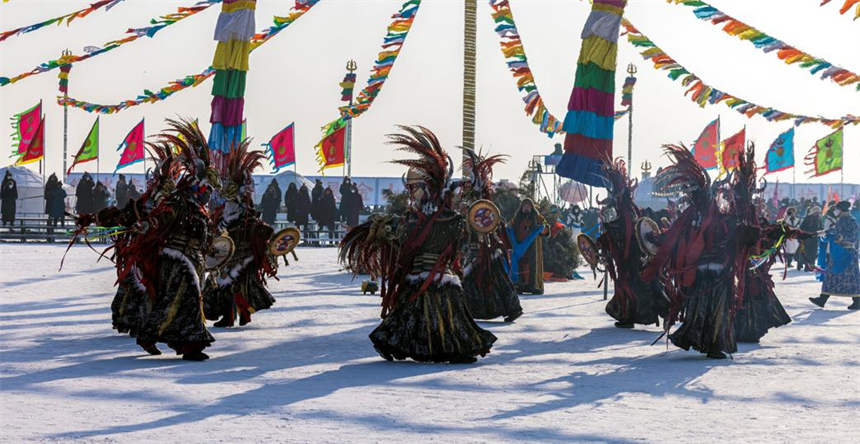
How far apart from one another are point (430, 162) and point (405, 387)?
2440mm

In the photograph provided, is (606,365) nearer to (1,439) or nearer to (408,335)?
(408,335)

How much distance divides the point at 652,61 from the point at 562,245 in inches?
181

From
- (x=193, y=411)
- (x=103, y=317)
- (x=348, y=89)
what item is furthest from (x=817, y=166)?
(x=193, y=411)

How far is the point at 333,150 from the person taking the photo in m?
34.2

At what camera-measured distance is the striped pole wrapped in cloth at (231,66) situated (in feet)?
58.0

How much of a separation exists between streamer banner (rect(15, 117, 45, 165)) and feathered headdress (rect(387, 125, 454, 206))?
28.2 metres

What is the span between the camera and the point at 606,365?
9.79m

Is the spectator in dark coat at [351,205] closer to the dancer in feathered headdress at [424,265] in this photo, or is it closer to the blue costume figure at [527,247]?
the blue costume figure at [527,247]

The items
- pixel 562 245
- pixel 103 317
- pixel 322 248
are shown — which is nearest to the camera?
pixel 103 317

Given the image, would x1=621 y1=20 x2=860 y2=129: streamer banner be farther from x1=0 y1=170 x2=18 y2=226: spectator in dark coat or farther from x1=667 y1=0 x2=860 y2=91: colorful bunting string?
x1=0 y1=170 x2=18 y2=226: spectator in dark coat

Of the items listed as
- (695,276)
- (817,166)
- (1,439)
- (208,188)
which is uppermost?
(817,166)

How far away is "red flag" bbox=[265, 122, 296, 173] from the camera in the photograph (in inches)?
1463

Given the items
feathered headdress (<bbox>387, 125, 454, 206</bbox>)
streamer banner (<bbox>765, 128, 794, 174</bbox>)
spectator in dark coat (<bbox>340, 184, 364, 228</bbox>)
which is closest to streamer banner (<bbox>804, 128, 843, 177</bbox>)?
streamer banner (<bbox>765, 128, 794, 174</bbox>)

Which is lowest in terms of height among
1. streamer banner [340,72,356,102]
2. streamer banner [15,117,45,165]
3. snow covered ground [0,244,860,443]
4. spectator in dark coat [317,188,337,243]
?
snow covered ground [0,244,860,443]
